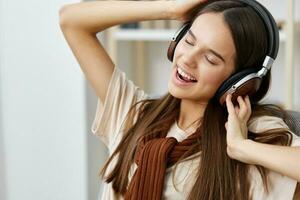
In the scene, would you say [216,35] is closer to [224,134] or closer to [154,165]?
[224,134]

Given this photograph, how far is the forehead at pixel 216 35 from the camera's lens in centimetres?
121

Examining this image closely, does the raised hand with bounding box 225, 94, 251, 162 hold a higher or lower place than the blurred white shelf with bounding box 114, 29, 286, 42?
lower

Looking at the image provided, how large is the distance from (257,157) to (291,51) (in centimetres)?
112

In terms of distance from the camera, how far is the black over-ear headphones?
1.18 metres

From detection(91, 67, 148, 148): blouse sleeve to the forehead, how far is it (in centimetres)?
31

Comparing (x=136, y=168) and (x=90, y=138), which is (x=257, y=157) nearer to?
(x=136, y=168)

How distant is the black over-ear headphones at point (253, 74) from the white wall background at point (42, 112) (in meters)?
1.09

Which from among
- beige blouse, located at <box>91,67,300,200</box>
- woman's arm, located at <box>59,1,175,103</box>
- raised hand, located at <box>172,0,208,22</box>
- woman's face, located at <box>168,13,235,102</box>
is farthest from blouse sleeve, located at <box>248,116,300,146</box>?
woman's arm, located at <box>59,1,175,103</box>

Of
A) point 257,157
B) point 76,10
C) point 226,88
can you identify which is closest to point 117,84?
point 76,10

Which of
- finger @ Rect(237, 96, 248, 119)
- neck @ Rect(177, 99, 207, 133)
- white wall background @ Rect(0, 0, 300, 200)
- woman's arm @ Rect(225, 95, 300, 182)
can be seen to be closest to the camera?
woman's arm @ Rect(225, 95, 300, 182)

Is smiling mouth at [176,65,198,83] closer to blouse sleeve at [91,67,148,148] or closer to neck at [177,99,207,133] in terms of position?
neck at [177,99,207,133]

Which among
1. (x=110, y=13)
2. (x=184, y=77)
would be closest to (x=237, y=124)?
(x=184, y=77)

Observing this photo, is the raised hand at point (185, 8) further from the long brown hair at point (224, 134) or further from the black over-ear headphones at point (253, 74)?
the black over-ear headphones at point (253, 74)

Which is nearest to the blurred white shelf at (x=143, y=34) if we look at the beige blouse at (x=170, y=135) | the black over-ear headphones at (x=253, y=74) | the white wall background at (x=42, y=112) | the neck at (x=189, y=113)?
the white wall background at (x=42, y=112)
